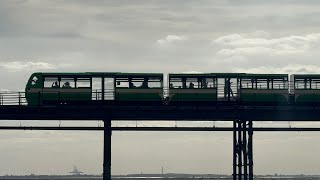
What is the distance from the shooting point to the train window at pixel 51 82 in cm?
7112

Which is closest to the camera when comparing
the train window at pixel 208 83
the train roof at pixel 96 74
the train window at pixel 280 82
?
the train roof at pixel 96 74

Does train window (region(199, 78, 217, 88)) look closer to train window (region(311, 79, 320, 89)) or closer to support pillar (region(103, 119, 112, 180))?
train window (region(311, 79, 320, 89))

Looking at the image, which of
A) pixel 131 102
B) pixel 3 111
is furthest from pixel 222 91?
pixel 3 111

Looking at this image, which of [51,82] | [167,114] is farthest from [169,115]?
[51,82]

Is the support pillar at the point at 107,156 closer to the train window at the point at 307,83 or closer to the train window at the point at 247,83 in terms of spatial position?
the train window at the point at 247,83

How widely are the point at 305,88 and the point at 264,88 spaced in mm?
4000

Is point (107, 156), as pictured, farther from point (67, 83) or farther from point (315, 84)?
point (315, 84)

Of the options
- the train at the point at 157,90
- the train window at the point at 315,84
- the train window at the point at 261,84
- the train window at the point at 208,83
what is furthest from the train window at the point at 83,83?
the train window at the point at 315,84

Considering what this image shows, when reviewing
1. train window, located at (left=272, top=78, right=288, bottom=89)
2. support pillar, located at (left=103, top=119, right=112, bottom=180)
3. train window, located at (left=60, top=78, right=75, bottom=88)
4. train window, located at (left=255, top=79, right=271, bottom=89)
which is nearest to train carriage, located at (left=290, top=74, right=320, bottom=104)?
train window, located at (left=272, top=78, right=288, bottom=89)

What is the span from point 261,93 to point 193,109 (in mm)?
8641

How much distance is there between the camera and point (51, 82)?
71438mm

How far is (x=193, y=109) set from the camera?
66.9 metres

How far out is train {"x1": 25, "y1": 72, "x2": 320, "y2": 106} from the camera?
232 ft

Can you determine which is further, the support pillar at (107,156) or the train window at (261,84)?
the train window at (261,84)
